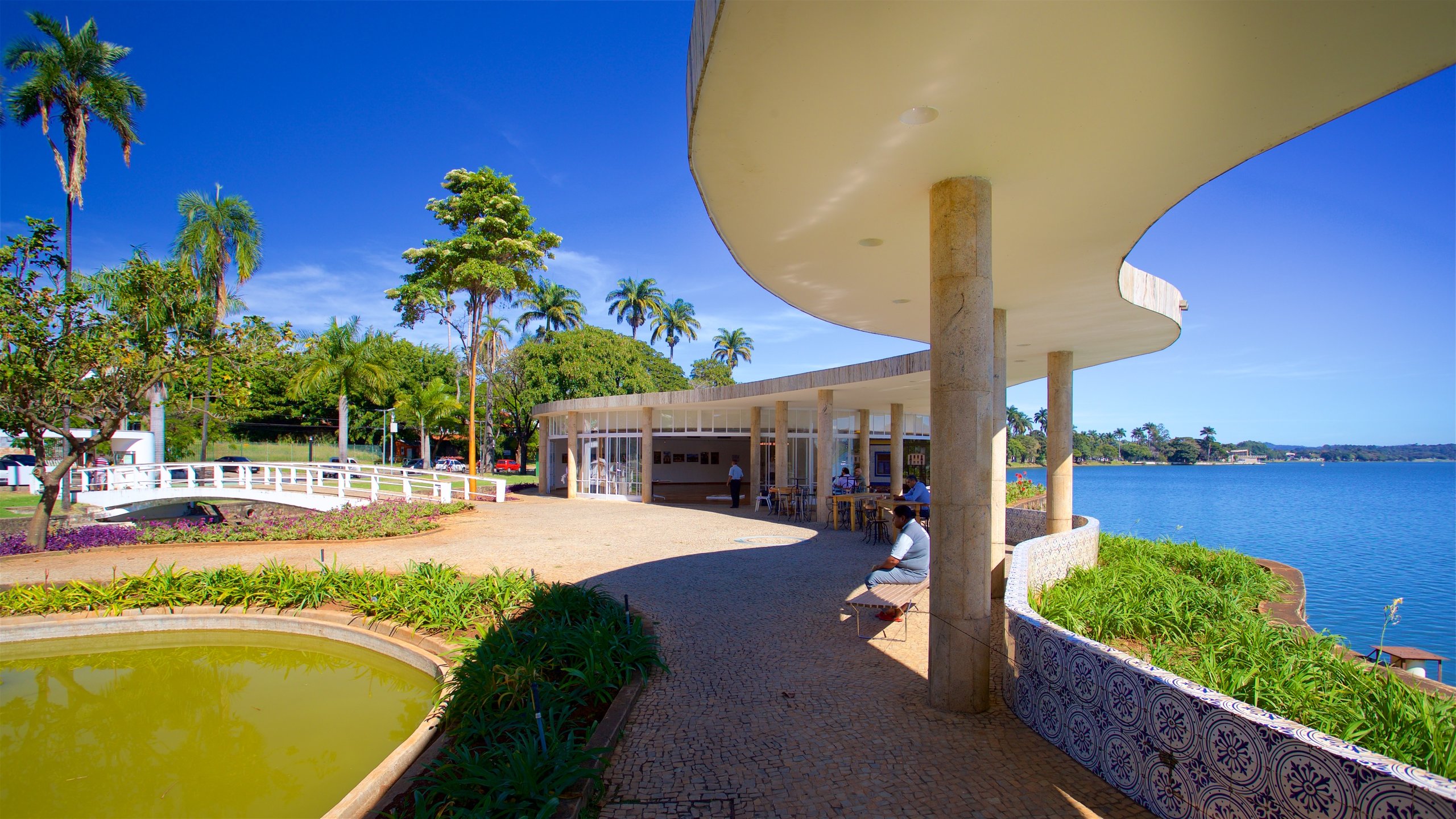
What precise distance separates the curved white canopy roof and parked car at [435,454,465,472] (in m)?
40.9

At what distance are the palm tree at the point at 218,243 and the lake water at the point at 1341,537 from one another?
113 feet

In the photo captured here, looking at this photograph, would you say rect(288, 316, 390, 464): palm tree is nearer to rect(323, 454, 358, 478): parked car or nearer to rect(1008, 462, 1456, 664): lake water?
rect(323, 454, 358, 478): parked car

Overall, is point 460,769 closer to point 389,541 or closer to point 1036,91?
point 1036,91

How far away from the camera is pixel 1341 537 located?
23000mm

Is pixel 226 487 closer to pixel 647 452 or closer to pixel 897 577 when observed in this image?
pixel 647 452

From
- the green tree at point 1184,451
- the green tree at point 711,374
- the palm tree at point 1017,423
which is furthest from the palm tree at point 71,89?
the green tree at point 1184,451

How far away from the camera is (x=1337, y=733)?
350 centimetres

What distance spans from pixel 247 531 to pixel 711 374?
153 ft

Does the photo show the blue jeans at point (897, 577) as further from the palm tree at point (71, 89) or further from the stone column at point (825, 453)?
the palm tree at point (71, 89)

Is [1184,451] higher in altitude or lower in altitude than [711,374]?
lower

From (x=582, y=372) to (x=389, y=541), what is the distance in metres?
20.5

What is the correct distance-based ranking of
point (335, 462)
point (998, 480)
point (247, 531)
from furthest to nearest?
point (335, 462)
point (247, 531)
point (998, 480)

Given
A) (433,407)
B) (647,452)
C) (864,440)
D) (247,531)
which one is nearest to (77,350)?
(247,531)

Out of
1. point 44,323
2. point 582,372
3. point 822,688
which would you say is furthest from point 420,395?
point 822,688
